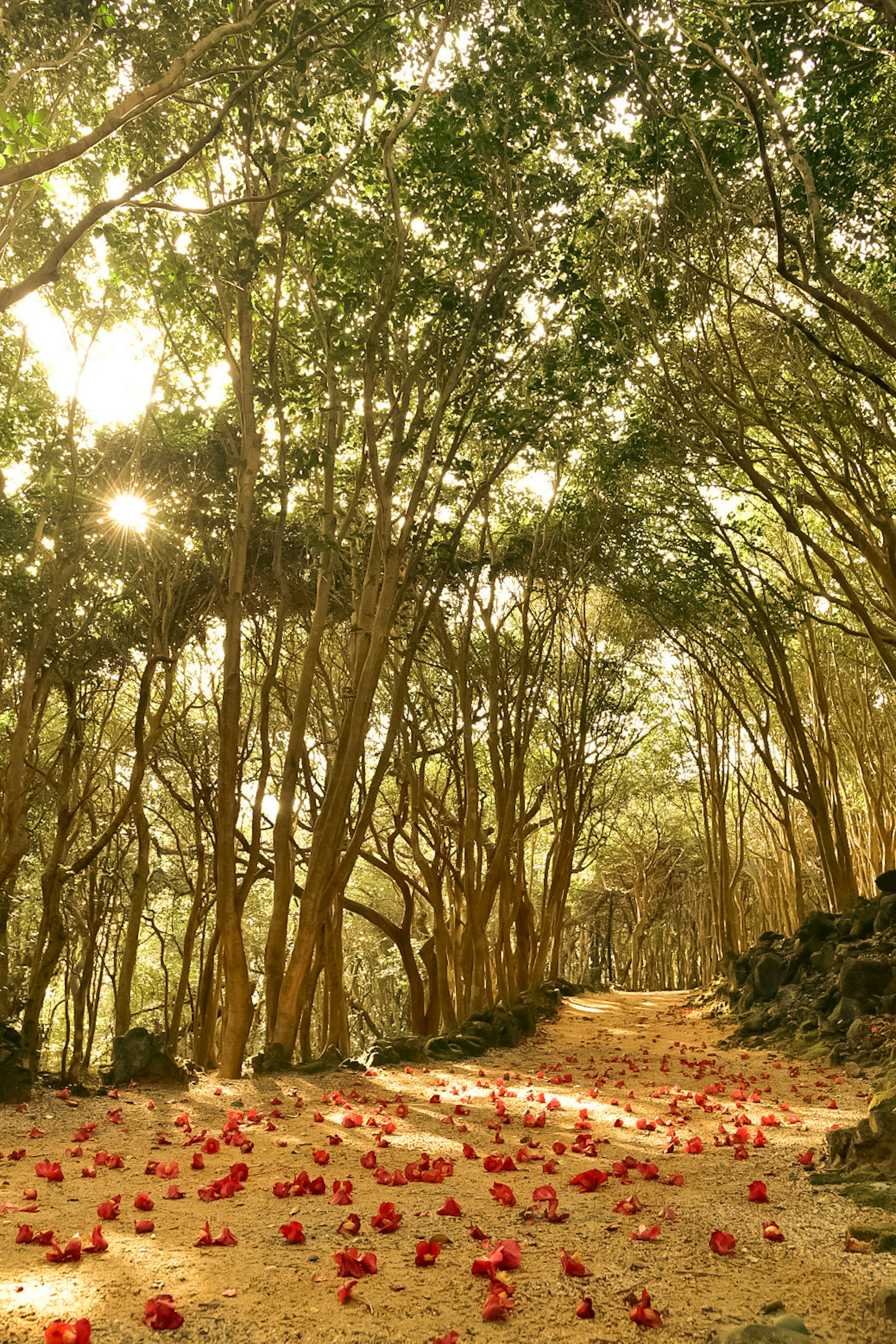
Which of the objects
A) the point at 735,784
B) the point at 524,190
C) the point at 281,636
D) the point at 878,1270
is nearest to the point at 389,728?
the point at 281,636

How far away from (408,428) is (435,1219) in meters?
9.91

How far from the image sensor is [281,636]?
8898mm

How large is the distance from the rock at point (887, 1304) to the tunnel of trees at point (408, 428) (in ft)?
15.1

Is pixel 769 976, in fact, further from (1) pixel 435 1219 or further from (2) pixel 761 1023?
(1) pixel 435 1219

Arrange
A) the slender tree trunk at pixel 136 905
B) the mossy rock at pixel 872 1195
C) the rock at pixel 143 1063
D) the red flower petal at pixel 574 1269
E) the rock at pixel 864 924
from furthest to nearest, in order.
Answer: the slender tree trunk at pixel 136 905, the rock at pixel 864 924, the rock at pixel 143 1063, the mossy rock at pixel 872 1195, the red flower petal at pixel 574 1269

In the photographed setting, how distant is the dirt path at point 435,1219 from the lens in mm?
2469

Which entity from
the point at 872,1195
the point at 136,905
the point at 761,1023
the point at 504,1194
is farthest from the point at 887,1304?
the point at 136,905

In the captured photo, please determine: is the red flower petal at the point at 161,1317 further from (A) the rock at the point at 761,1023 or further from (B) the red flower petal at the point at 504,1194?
(A) the rock at the point at 761,1023

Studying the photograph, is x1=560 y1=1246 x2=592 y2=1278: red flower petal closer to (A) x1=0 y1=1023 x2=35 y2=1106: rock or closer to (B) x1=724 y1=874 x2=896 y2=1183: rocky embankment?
(B) x1=724 y1=874 x2=896 y2=1183: rocky embankment

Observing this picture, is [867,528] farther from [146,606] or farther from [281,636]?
[146,606]

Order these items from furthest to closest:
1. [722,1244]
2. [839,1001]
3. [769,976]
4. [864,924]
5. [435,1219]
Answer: [769,976]
[864,924]
[839,1001]
[435,1219]
[722,1244]

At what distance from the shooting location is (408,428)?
11422 millimetres

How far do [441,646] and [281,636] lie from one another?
5918mm

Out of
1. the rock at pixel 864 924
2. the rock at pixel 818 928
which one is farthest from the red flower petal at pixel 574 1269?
the rock at pixel 818 928
